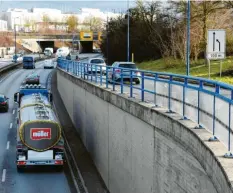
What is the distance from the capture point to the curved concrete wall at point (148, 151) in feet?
32.8

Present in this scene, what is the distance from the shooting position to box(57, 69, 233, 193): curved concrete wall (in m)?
9.98

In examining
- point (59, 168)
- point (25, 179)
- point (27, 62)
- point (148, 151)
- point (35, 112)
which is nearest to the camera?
point (148, 151)

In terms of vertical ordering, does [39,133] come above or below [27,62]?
below

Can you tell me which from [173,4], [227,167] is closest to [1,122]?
[173,4]

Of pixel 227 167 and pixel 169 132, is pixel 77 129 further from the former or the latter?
pixel 227 167

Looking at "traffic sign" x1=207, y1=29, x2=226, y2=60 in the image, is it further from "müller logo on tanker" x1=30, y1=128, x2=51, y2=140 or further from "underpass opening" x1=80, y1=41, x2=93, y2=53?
"underpass opening" x1=80, y1=41, x2=93, y2=53

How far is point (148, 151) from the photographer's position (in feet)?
48.9

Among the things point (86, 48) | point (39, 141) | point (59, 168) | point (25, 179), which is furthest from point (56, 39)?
point (39, 141)

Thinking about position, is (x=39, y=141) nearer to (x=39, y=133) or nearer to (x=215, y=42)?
(x=39, y=133)

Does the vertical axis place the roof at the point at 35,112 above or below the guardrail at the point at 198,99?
below

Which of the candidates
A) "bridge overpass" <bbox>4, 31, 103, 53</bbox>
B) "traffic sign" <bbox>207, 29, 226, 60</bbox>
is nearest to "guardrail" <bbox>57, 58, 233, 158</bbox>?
"traffic sign" <bbox>207, 29, 226, 60</bbox>

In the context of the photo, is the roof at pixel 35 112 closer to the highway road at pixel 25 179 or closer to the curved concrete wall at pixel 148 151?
the curved concrete wall at pixel 148 151

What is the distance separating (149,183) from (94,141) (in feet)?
39.6

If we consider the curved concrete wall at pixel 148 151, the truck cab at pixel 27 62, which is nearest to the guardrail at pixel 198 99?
the curved concrete wall at pixel 148 151
